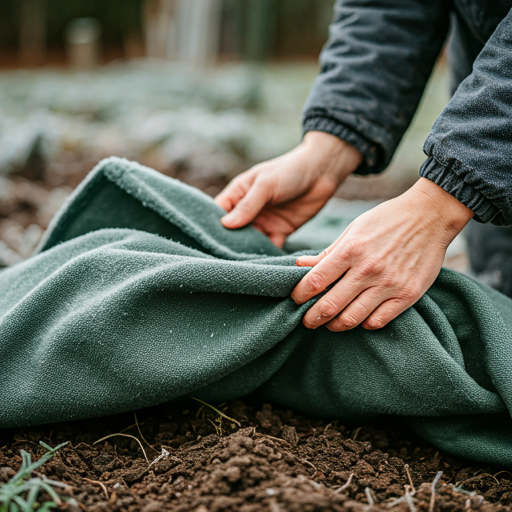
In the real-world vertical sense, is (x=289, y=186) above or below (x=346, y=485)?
above

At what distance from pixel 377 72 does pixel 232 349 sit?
98cm

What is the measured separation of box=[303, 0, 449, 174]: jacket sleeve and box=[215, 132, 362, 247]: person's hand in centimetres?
6

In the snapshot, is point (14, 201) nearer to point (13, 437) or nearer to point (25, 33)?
point (13, 437)

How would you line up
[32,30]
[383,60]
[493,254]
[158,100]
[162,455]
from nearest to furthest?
[162,455] < [383,60] < [493,254] < [158,100] < [32,30]

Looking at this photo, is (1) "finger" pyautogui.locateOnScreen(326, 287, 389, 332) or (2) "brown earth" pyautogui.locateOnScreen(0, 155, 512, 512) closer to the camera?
(2) "brown earth" pyautogui.locateOnScreen(0, 155, 512, 512)

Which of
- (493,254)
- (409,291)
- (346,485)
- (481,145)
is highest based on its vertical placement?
(481,145)

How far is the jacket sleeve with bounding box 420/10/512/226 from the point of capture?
98cm

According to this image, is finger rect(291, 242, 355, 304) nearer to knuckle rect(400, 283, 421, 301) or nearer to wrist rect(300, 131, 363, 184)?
knuckle rect(400, 283, 421, 301)

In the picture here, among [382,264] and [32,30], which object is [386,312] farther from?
[32,30]


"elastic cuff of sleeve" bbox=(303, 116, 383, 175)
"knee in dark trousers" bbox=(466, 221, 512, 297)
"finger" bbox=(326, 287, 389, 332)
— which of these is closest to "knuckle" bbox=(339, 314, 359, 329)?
"finger" bbox=(326, 287, 389, 332)

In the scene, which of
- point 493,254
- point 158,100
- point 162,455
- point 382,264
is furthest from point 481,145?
point 158,100

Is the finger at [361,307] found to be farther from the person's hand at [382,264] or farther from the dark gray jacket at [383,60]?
the dark gray jacket at [383,60]

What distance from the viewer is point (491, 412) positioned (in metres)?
0.97

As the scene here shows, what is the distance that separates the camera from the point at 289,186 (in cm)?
143
